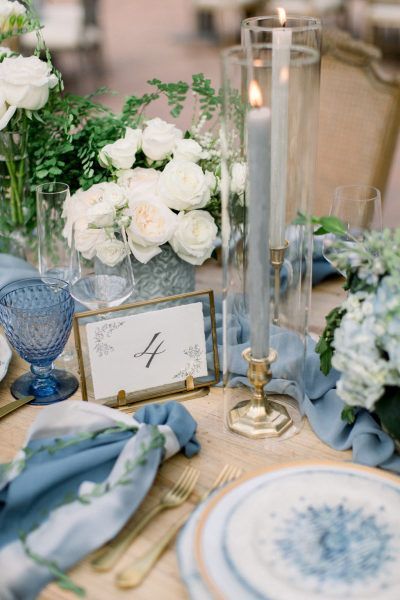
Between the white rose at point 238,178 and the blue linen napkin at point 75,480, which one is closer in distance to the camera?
the blue linen napkin at point 75,480

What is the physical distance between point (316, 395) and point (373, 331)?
280mm

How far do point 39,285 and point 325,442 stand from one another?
20.1 inches

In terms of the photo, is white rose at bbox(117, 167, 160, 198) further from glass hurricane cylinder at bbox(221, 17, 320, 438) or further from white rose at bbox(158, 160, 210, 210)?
glass hurricane cylinder at bbox(221, 17, 320, 438)

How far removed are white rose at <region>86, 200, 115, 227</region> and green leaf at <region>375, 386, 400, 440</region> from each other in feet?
1.70

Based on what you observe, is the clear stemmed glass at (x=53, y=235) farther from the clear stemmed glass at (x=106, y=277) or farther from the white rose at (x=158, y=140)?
the white rose at (x=158, y=140)

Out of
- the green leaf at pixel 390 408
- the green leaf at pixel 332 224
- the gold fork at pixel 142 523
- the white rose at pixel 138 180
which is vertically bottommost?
the gold fork at pixel 142 523

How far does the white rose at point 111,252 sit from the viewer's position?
1269 mm

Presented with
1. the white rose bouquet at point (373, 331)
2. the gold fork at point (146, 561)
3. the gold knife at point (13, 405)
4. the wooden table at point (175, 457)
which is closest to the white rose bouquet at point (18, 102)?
the wooden table at point (175, 457)

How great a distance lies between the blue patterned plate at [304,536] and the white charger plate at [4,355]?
0.49m

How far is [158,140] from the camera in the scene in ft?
4.47

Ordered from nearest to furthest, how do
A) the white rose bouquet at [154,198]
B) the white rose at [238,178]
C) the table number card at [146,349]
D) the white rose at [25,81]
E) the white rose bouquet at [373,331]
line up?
1. the white rose bouquet at [373,331]
2. the white rose at [238,178]
3. the table number card at [146,349]
4. the white rose bouquet at [154,198]
5. the white rose at [25,81]

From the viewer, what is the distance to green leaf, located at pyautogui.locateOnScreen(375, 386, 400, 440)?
985 millimetres

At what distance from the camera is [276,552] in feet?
2.87

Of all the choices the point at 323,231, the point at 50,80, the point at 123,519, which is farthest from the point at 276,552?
the point at 50,80
